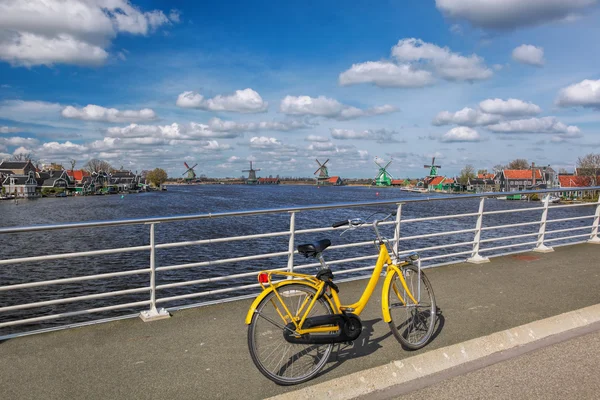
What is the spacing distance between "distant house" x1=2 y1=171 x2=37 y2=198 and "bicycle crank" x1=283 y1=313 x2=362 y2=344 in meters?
126

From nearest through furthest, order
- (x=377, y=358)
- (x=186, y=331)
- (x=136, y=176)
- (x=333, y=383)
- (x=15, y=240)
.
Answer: (x=333, y=383) < (x=377, y=358) < (x=186, y=331) < (x=15, y=240) < (x=136, y=176)

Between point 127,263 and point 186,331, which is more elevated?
point 186,331

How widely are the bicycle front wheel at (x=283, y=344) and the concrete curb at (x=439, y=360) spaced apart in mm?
216

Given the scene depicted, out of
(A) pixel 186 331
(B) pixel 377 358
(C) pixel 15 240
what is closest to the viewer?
(B) pixel 377 358

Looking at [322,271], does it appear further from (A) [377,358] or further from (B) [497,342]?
(B) [497,342]

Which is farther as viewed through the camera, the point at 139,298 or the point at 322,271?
the point at 139,298

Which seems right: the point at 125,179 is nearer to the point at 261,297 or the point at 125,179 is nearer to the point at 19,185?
the point at 19,185

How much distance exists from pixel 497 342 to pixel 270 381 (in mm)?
2141

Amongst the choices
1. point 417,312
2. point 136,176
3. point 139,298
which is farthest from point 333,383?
point 136,176

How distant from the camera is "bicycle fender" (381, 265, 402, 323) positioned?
383 centimetres

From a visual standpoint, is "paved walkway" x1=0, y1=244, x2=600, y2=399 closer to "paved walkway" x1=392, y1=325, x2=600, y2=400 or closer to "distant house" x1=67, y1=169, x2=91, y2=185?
"paved walkway" x1=392, y1=325, x2=600, y2=400

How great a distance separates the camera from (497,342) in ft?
13.6

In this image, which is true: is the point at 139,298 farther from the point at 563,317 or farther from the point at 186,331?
the point at 563,317

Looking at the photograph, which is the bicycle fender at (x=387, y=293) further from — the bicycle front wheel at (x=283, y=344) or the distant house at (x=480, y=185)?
the distant house at (x=480, y=185)
